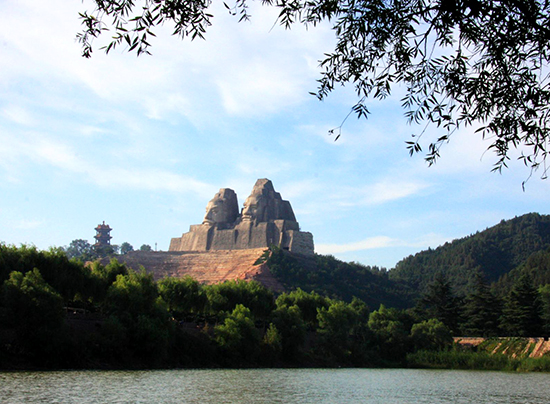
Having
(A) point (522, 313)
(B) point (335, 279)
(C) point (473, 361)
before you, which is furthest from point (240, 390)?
(B) point (335, 279)

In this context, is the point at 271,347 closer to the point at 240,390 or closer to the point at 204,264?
the point at 240,390

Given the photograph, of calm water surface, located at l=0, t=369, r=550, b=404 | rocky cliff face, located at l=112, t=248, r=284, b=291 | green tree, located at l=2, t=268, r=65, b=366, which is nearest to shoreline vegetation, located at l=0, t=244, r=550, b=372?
green tree, located at l=2, t=268, r=65, b=366

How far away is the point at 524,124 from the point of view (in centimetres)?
913

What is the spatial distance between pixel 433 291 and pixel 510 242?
2651 inches

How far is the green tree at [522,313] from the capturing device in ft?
174

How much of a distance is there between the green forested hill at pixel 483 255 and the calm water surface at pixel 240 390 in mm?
73568

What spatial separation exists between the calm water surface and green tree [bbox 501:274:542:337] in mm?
23229

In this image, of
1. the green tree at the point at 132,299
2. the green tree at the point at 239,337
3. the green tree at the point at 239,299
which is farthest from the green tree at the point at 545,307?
the green tree at the point at 132,299

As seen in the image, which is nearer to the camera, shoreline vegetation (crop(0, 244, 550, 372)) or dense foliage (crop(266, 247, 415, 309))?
shoreline vegetation (crop(0, 244, 550, 372))

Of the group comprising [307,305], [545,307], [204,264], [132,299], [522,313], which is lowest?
[132,299]

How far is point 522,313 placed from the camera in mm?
53281

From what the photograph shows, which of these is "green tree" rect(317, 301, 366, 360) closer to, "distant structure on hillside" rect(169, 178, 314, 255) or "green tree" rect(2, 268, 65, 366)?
"green tree" rect(2, 268, 65, 366)

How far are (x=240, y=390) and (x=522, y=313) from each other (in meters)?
37.1

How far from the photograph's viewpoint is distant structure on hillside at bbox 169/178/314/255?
8706cm
